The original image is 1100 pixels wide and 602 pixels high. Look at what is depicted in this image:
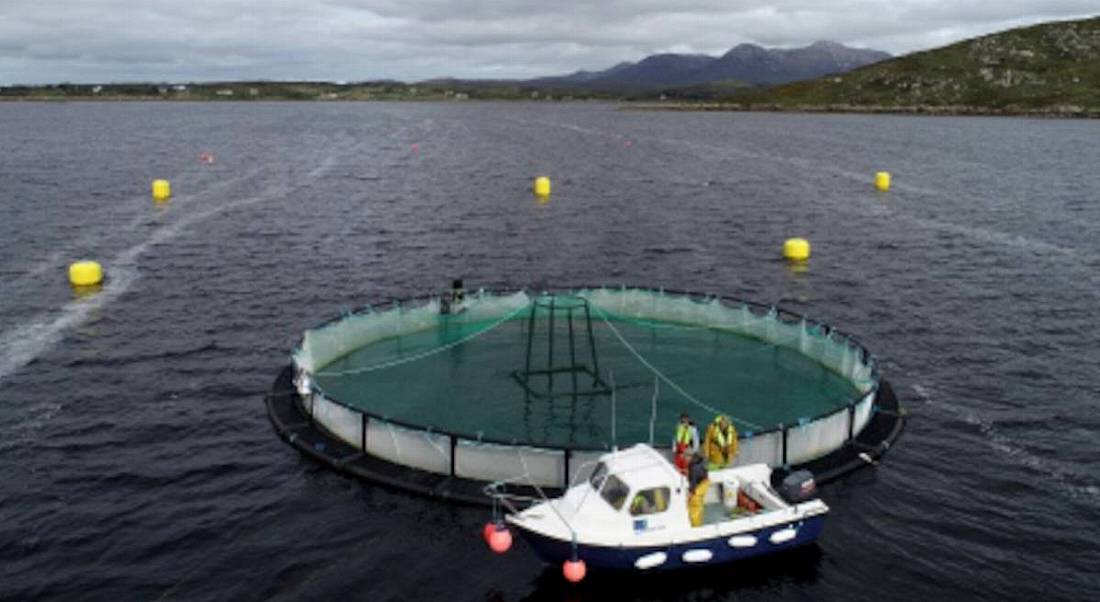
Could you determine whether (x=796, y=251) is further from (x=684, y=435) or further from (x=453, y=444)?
(x=453, y=444)

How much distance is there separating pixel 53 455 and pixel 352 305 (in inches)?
1131

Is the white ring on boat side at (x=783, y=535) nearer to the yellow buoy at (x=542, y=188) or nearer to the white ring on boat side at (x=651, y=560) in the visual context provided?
the white ring on boat side at (x=651, y=560)

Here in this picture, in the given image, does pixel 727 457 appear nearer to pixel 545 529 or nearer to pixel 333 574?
pixel 545 529

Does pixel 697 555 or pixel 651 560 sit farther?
pixel 697 555

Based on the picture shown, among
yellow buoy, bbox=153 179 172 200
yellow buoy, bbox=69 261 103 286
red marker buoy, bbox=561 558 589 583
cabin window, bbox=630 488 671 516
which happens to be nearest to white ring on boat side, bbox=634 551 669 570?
cabin window, bbox=630 488 671 516

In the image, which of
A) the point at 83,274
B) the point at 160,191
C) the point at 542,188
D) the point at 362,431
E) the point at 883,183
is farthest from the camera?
the point at 883,183

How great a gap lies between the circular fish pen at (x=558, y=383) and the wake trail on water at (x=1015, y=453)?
22.1 ft

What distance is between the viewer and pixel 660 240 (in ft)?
299

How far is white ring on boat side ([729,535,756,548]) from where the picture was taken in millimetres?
28219

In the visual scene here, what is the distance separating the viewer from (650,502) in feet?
91.2

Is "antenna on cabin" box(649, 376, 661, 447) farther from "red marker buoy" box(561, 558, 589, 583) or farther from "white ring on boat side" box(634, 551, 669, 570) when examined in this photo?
"red marker buoy" box(561, 558, 589, 583)

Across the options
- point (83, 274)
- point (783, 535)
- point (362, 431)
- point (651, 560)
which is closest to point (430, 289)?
point (83, 274)

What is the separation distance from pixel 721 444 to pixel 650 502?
4.66m

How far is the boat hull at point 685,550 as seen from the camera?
89.0 feet
